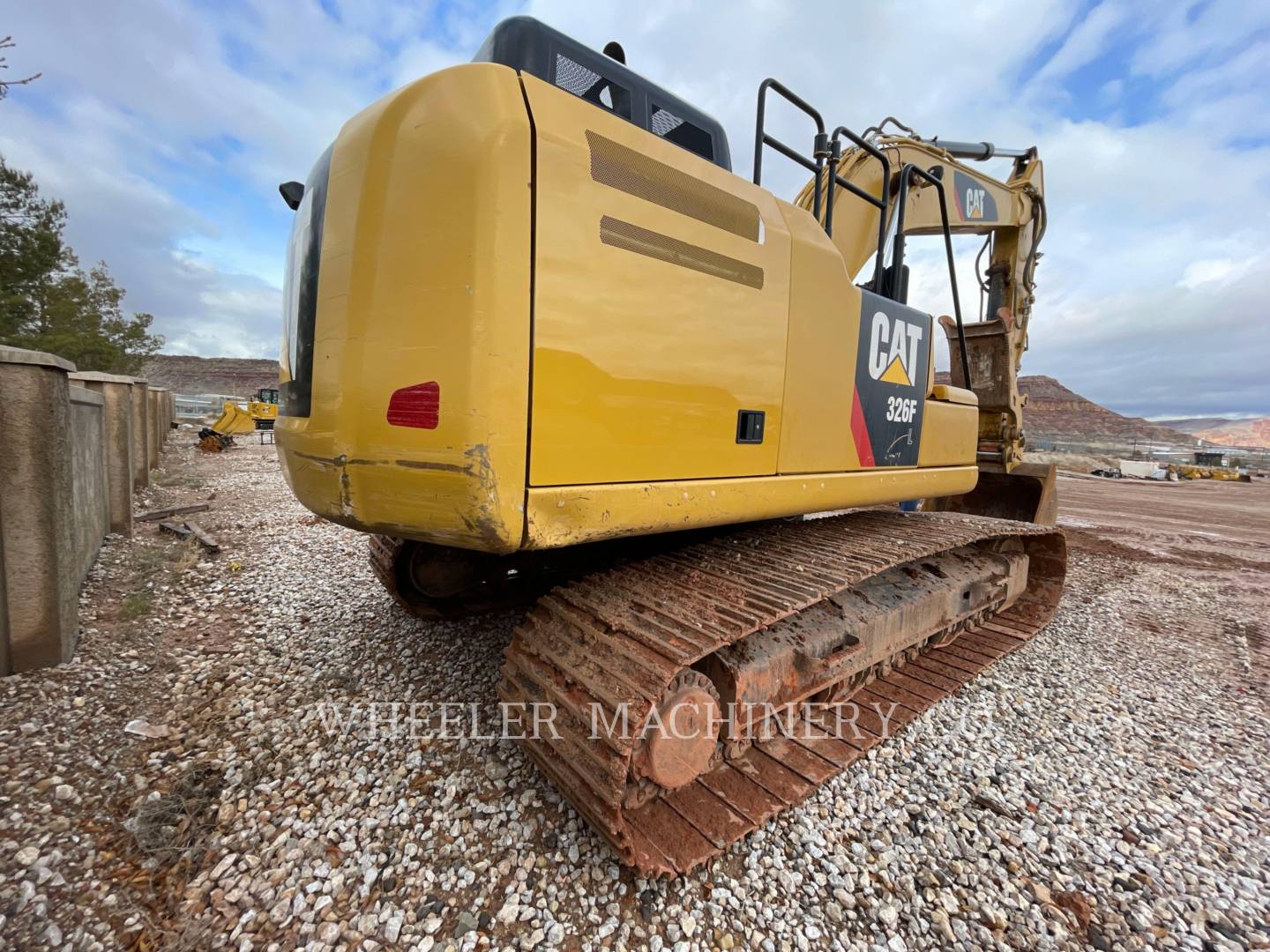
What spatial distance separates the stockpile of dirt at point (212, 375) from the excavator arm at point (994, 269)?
6054cm

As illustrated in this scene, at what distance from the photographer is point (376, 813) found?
2.00 metres

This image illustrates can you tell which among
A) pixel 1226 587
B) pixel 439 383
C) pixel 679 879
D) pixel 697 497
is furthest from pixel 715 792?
pixel 1226 587

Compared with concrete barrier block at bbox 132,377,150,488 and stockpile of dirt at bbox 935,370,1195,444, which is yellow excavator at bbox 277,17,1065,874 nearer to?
concrete barrier block at bbox 132,377,150,488

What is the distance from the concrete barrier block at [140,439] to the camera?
7.47 meters

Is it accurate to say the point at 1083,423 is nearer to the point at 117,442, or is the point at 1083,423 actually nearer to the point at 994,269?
the point at 994,269

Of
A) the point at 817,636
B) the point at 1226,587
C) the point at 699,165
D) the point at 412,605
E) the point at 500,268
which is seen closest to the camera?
the point at 500,268

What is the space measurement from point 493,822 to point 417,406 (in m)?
1.48

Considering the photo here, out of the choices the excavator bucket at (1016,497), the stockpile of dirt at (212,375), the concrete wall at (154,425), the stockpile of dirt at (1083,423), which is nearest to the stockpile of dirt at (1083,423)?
the stockpile of dirt at (1083,423)

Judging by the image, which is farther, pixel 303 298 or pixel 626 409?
pixel 303 298

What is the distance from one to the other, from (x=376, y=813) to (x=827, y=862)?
1564mm

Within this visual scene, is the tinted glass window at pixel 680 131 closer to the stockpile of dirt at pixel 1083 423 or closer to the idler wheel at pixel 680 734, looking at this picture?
the idler wheel at pixel 680 734

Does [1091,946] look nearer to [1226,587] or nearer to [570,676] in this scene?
[570,676]

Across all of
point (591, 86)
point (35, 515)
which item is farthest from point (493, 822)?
point (591, 86)

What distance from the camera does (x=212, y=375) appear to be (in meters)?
58.5
